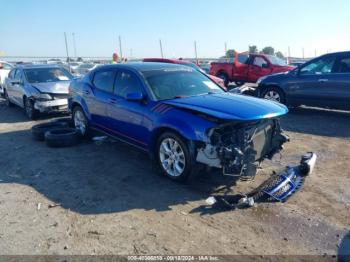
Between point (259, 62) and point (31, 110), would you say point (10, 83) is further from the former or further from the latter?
point (259, 62)

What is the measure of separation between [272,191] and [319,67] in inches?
258

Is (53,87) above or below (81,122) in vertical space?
above

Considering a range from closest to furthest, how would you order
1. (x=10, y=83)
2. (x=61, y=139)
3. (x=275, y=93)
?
(x=61, y=139) < (x=275, y=93) < (x=10, y=83)

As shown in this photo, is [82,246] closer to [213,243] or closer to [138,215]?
[138,215]

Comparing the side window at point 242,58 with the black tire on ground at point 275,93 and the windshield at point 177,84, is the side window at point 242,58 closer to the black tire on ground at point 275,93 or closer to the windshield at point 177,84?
the black tire on ground at point 275,93

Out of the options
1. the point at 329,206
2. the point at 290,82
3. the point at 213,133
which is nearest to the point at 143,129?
the point at 213,133

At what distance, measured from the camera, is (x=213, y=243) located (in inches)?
147

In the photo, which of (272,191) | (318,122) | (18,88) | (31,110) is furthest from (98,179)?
(18,88)

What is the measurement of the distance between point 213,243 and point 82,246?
138 cm

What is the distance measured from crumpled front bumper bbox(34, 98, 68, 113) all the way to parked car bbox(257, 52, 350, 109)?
6078mm

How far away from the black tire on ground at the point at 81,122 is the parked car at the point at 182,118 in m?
0.52

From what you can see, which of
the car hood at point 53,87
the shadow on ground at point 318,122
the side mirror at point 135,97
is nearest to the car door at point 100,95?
the side mirror at point 135,97

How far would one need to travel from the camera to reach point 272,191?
4.75 m

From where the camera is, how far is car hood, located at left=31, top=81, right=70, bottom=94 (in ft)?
33.0
